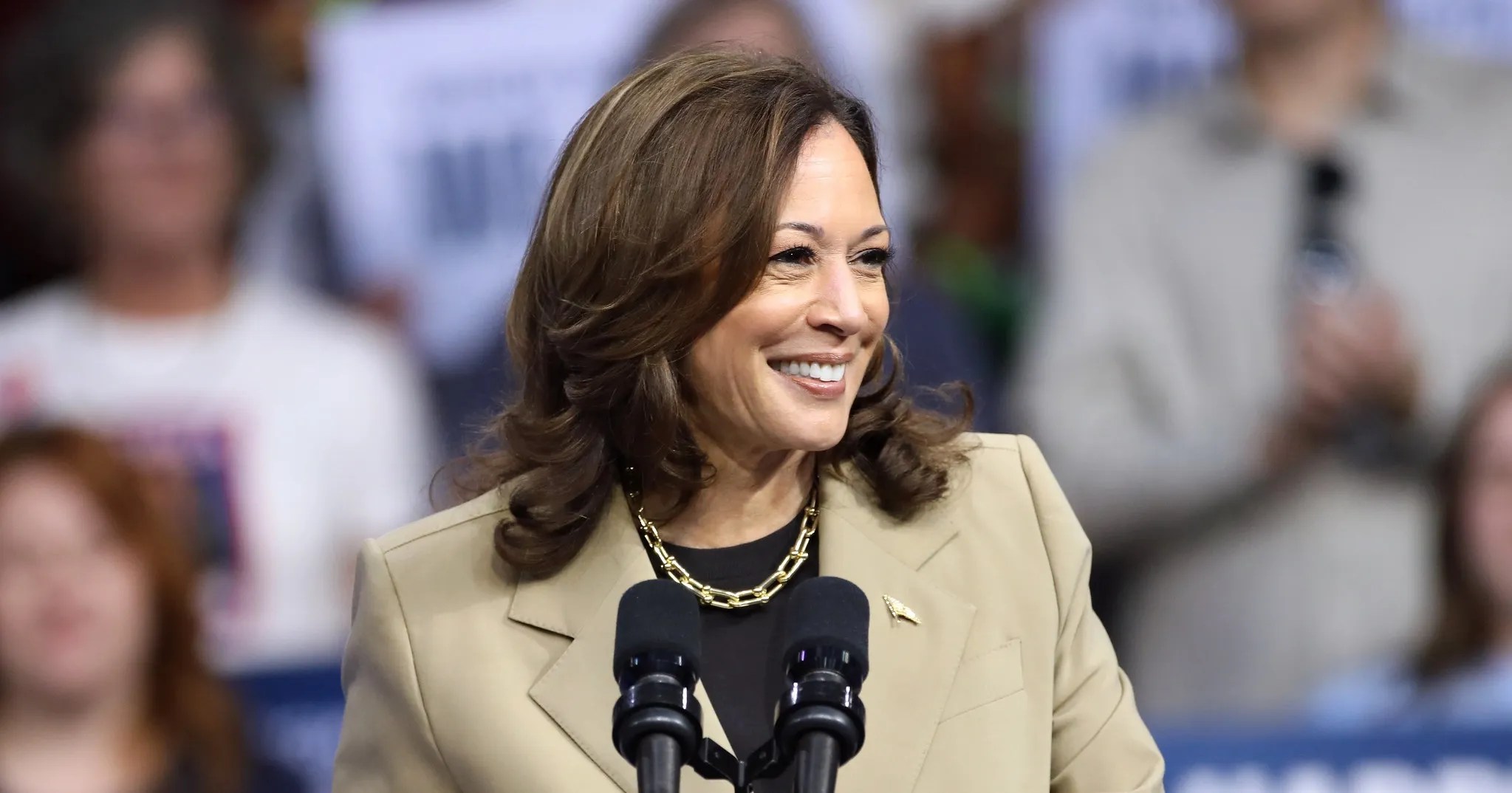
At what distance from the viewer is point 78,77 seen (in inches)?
206

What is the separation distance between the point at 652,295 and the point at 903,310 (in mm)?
2675

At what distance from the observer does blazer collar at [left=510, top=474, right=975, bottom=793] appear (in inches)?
77.2

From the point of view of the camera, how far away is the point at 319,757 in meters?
4.77

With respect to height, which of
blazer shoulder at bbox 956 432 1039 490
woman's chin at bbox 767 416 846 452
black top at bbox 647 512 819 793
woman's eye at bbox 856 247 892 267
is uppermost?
woman's eye at bbox 856 247 892 267

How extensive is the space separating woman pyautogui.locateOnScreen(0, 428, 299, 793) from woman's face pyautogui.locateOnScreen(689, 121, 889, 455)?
2.92 meters

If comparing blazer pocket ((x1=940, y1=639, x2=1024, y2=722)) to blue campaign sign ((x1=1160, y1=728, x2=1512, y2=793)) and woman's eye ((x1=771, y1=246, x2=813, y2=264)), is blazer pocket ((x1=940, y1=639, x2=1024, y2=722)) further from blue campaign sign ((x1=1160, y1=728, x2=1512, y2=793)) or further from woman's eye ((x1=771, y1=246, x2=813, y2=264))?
blue campaign sign ((x1=1160, y1=728, x2=1512, y2=793))

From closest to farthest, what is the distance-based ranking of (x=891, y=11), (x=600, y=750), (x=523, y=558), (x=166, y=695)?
(x=600, y=750) → (x=523, y=558) → (x=166, y=695) → (x=891, y=11)

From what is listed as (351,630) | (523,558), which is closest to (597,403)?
(523,558)

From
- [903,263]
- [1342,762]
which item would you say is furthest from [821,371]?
[903,263]

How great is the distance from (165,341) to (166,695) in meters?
1.04

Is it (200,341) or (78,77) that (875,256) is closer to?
(200,341)

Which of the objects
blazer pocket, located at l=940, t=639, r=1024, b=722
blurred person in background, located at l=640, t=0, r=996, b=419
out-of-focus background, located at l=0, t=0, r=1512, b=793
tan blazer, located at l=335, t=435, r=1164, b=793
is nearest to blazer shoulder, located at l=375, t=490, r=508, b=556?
tan blazer, located at l=335, t=435, r=1164, b=793

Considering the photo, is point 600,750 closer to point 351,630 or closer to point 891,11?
point 351,630

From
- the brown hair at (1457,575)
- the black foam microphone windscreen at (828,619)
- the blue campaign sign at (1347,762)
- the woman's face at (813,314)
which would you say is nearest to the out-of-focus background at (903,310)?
the brown hair at (1457,575)
